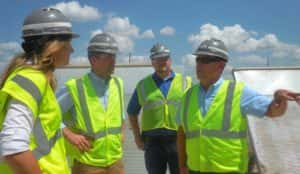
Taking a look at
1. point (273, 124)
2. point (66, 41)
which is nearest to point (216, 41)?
point (66, 41)

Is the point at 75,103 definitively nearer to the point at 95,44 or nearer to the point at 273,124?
Result: the point at 95,44

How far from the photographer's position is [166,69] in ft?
18.2

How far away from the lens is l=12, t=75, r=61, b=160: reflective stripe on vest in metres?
1.99

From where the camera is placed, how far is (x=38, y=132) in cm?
209

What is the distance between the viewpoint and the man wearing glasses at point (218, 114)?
344 centimetres

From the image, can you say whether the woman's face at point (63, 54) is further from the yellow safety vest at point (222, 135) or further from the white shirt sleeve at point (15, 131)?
the yellow safety vest at point (222, 135)

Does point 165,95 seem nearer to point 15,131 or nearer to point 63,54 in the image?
point 63,54

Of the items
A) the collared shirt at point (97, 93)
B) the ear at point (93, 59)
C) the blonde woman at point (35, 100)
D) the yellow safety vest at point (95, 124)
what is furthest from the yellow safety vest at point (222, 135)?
the blonde woman at point (35, 100)

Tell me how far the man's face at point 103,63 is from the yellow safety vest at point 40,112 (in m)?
1.88

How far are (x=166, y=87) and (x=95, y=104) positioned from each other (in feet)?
5.55

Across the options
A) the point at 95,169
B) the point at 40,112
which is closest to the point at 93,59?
the point at 95,169

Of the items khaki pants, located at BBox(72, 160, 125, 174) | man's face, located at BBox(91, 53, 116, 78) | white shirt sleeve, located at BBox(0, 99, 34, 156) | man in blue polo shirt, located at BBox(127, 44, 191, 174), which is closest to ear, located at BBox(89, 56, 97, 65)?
man's face, located at BBox(91, 53, 116, 78)

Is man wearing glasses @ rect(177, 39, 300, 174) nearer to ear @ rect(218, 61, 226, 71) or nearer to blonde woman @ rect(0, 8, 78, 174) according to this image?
ear @ rect(218, 61, 226, 71)

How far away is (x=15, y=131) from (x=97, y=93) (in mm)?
2164
